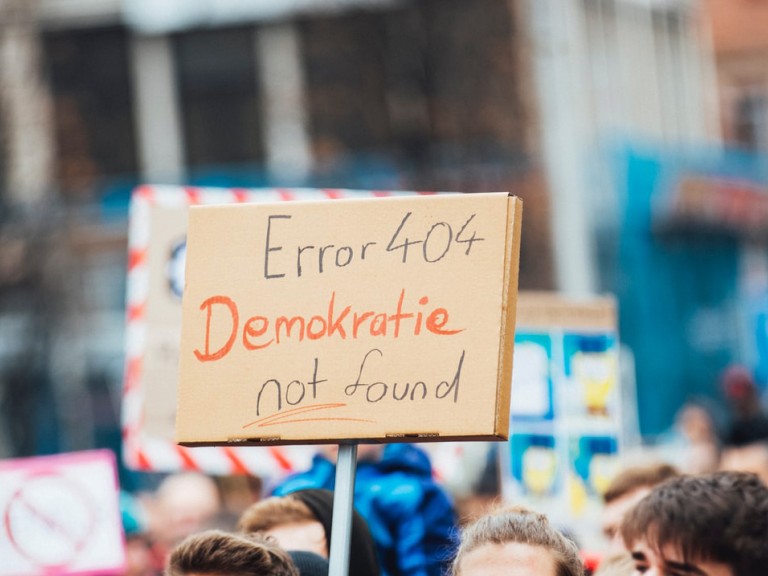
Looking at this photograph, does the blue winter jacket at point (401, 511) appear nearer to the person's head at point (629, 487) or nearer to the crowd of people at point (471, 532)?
the crowd of people at point (471, 532)

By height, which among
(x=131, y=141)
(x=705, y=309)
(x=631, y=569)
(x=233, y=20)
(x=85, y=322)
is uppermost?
(x=233, y=20)

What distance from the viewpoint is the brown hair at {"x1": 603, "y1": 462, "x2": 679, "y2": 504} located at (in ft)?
18.4

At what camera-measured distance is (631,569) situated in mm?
4676

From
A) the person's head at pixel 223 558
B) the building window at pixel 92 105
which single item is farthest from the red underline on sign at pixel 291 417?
the building window at pixel 92 105

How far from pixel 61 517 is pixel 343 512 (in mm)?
2235

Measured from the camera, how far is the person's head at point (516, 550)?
12.8 feet

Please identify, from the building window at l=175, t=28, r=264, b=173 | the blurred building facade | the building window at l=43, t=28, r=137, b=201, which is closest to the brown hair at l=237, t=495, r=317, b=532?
the blurred building facade

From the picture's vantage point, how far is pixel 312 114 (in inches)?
928

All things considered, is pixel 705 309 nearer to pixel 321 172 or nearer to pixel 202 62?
pixel 321 172

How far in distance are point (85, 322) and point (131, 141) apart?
4.71 metres

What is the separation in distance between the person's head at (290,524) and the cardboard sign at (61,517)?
1208mm

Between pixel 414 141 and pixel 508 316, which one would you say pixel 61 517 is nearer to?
pixel 508 316

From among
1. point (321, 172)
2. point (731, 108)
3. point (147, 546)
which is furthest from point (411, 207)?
point (731, 108)

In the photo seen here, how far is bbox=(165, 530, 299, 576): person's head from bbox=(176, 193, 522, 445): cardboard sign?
0.74 ft
